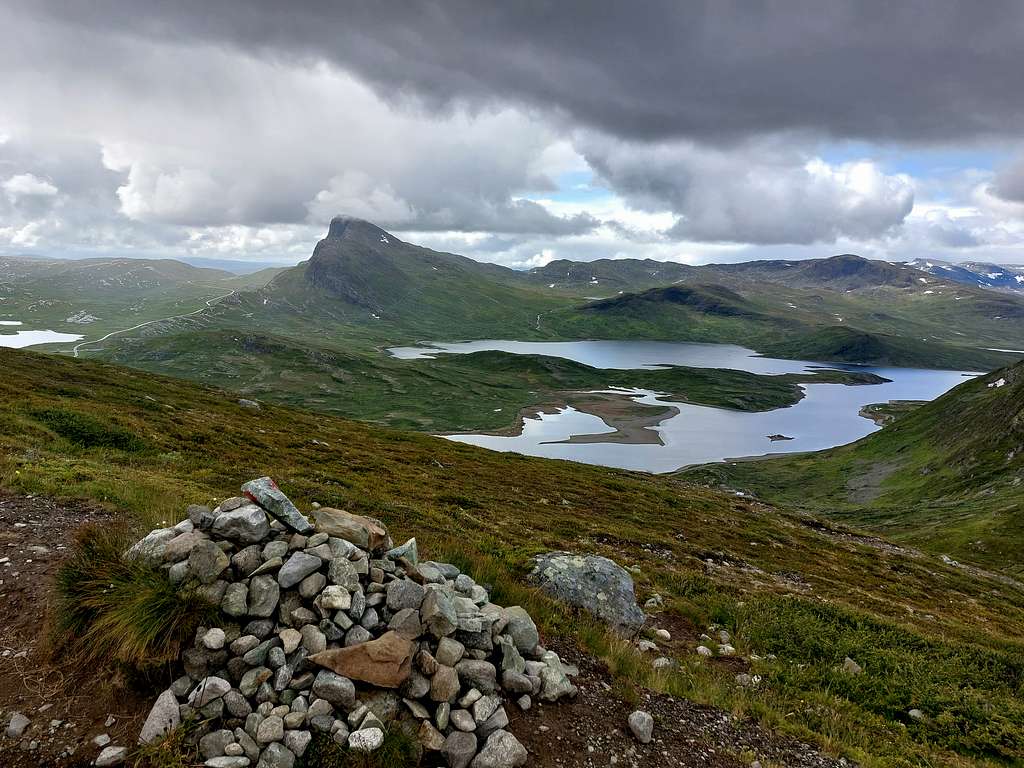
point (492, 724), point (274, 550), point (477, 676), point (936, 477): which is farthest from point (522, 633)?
point (936, 477)

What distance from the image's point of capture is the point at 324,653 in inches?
313

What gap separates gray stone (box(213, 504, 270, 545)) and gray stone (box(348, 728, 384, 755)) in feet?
12.4

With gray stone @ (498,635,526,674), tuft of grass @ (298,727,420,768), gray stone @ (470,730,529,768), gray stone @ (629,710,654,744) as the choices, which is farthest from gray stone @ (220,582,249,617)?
gray stone @ (629,710,654,744)

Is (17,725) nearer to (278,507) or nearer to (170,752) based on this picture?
(170,752)

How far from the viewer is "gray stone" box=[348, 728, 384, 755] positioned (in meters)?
7.24

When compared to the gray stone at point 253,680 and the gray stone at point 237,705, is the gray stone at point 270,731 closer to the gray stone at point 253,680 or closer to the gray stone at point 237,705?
the gray stone at point 237,705

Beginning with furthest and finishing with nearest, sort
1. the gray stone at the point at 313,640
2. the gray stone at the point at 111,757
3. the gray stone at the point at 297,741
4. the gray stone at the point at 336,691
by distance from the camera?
1. the gray stone at the point at 313,640
2. the gray stone at the point at 336,691
3. the gray stone at the point at 297,741
4. the gray stone at the point at 111,757

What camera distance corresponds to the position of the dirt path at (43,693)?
6770 millimetres

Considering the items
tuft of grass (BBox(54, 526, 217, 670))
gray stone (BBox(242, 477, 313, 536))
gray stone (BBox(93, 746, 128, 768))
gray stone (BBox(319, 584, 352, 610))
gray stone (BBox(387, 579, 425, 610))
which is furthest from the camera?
gray stone (BBox(242, 477, 313, 536))

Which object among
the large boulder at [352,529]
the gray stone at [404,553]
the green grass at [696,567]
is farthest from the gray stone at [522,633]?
the large boulder at [352,529]

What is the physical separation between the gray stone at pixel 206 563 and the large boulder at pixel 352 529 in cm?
192

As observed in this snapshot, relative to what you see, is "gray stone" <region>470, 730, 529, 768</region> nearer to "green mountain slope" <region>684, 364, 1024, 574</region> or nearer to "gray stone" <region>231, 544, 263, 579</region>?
"gray stone" <region>231, 544, 263, 579</region>

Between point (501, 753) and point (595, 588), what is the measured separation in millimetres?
8311

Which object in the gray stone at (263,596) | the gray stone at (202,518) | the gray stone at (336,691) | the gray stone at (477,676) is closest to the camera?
the gray stone at (336,691)
